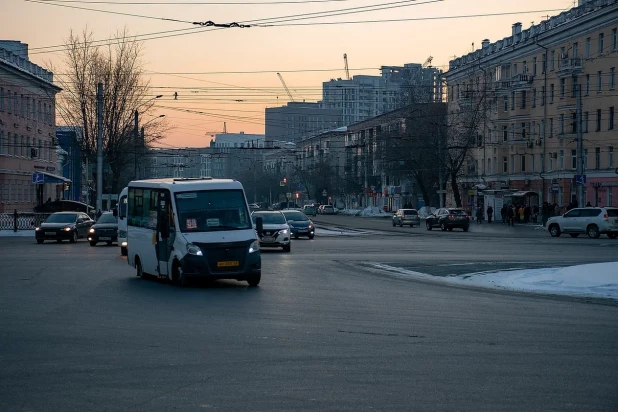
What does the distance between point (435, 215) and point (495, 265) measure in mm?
39230

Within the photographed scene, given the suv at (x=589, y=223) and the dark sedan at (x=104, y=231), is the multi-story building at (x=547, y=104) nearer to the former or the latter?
the suv at (x=589, y=223)

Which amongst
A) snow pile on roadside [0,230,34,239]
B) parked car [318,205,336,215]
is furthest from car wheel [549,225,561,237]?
parked car [318,205,336,215]

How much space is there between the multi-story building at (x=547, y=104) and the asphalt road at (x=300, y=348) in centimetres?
4332

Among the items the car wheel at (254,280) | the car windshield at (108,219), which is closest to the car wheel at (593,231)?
the car windshield at (108,219)

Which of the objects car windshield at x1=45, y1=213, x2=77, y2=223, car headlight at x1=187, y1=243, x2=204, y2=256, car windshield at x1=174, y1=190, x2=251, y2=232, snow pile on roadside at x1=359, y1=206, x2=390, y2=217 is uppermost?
car windshield at x1=174, y1=190, x2=251, y2=232

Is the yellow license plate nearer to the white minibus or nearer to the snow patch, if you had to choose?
the white minibus

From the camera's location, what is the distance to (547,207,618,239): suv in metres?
49.5

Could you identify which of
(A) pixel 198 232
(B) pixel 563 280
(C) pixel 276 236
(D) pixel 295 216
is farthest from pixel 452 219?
(A) pixel 198 232

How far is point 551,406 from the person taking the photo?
8039 millimetres

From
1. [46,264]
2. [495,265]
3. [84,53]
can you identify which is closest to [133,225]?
[46,264]

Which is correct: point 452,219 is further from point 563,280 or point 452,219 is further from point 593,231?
point 563,280

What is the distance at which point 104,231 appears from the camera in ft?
138

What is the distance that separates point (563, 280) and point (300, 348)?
11100 mm

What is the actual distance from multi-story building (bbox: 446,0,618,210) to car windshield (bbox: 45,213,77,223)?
29.8m
